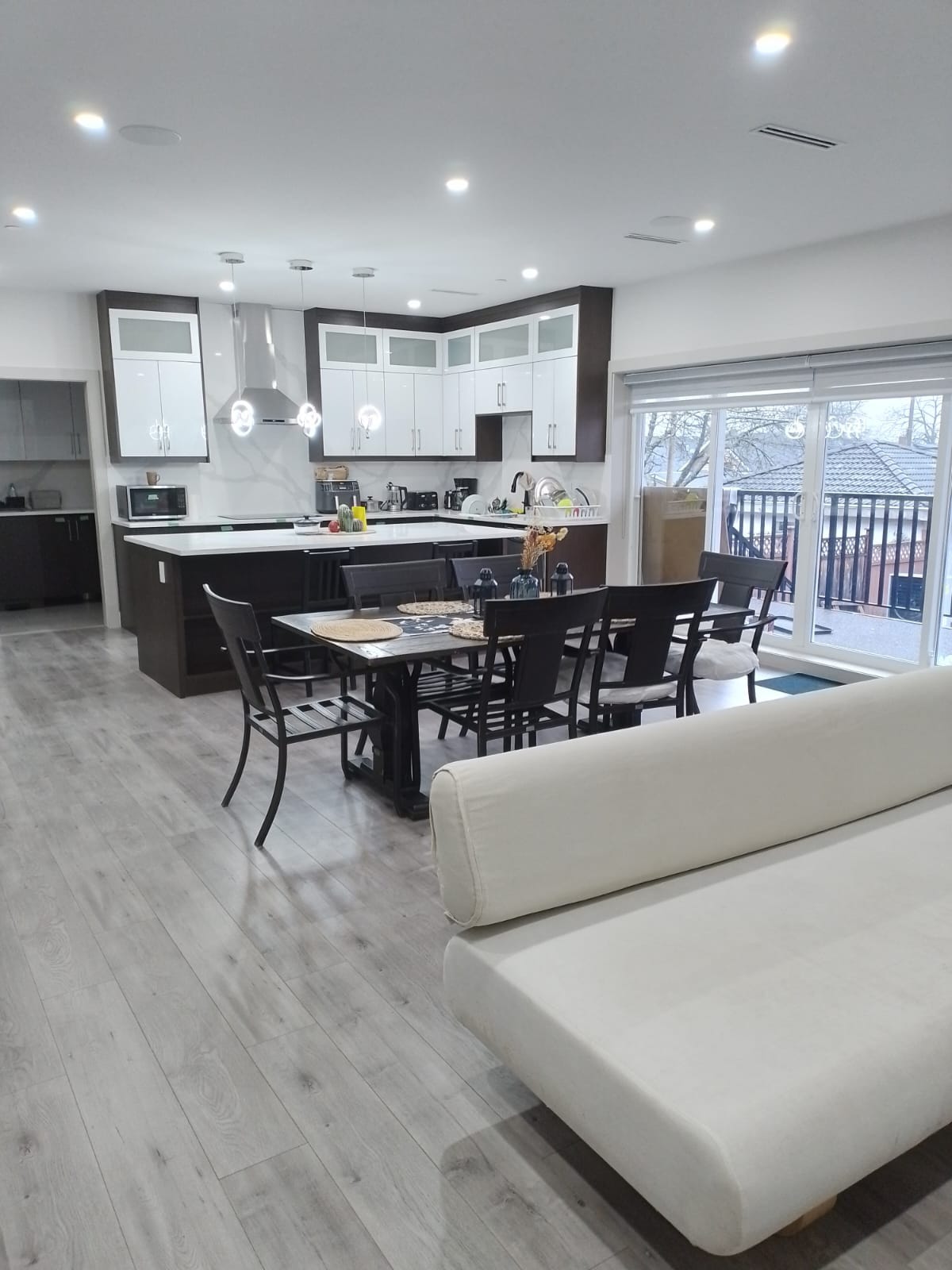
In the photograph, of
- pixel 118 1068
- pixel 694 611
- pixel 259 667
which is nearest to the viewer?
pixel 118 1068

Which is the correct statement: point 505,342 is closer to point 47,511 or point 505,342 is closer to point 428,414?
point 428,414

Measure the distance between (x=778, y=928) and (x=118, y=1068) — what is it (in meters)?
1.55

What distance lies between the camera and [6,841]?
3.31 metres

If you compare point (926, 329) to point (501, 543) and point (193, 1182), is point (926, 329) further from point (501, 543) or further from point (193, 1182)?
point (193, 1182)

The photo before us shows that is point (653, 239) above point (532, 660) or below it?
above

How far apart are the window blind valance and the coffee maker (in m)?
2.13

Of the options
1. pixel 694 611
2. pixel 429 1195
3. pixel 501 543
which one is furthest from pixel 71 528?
pixel 429 1195

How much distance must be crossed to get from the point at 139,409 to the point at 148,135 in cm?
385

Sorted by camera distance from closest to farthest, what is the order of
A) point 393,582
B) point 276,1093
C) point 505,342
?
point 276,1093 → point 393,582 → point 505,342

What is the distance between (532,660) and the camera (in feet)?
11.0

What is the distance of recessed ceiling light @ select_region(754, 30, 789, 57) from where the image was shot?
2686 mm

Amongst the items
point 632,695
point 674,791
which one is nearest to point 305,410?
point 632,695

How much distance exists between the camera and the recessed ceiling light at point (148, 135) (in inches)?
136

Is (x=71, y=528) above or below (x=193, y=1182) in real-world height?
above
